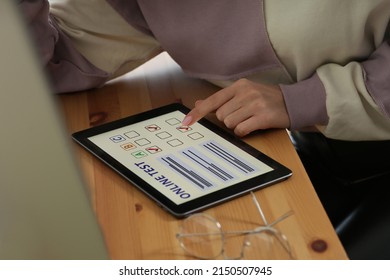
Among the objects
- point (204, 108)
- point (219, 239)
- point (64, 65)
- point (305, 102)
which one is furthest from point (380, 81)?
point (64, 65)

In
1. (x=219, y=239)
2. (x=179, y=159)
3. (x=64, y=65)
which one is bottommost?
(x=219, y=239)

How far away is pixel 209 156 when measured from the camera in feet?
2.95

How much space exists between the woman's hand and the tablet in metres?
0.02

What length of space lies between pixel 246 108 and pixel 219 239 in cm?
28

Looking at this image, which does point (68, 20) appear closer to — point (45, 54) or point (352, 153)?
point (45, 54)

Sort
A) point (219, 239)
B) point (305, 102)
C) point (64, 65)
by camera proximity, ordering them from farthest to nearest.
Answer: point (64, 65) → point (305, 102) → point (219, 239)

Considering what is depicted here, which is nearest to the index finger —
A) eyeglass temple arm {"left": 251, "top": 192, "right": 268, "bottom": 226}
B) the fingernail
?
the fingernail

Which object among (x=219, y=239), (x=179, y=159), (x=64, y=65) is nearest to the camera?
(x=219, y=239)

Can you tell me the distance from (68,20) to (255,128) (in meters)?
0.39

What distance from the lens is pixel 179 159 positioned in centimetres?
89

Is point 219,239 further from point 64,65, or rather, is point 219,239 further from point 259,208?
point 64,65

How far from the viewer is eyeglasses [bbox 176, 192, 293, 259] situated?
0.73 metres
